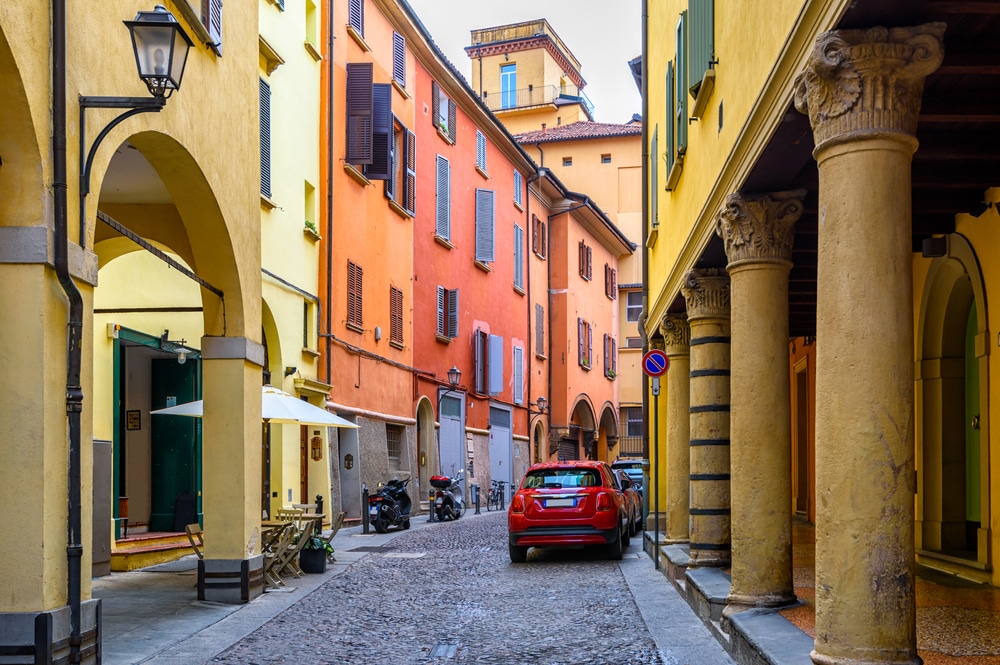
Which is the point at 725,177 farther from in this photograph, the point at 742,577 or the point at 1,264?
the point at 1,264

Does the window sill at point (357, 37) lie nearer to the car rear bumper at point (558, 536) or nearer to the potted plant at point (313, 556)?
the car rear bumper at point (558, 536)

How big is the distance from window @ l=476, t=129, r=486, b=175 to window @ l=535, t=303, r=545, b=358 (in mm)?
7914

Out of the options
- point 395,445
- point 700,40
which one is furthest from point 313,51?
point 700,40

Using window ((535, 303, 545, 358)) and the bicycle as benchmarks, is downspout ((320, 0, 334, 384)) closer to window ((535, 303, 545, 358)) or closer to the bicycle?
the bicycle

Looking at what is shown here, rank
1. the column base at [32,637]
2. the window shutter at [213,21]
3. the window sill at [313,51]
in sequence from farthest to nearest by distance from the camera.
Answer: the window sill at [313,51]
the window shutter at [213,21]
the column base at [32,637]

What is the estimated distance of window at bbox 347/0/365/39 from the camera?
85.2ft

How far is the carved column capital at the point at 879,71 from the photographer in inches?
224

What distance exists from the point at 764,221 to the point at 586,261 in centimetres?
3953

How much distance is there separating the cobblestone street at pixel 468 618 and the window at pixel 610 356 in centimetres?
3373

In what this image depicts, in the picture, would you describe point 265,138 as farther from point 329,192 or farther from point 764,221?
point 764,221

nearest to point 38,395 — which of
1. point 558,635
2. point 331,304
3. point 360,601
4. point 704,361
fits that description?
point 558,635

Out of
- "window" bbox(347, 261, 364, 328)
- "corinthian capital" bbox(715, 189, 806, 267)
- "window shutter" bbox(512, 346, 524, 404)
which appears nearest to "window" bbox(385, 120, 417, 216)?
"window" bbox(347, 261, 364, 328)

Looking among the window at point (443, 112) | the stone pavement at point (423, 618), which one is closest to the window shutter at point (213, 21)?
the stone pavement at point (423, 618)

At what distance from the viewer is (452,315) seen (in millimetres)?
33594
